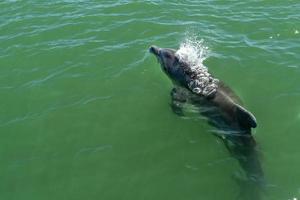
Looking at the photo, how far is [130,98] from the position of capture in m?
16.6

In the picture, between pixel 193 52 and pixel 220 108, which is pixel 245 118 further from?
pixel 193 52

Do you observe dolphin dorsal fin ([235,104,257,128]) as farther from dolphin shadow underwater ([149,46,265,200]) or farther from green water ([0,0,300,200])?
green water ([0,0,300,200])

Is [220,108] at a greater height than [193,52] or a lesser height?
lesser

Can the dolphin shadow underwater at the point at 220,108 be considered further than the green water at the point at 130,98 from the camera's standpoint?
No

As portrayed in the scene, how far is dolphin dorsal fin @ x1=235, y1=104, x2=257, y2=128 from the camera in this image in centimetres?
1310

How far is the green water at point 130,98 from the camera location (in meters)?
13.5

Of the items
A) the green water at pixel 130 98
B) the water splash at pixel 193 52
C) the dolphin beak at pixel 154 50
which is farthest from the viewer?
the dolphin beak at pixel 154 50

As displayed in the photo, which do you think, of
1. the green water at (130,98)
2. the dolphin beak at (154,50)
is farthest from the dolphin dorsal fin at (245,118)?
the dolphin beak at (154,50)

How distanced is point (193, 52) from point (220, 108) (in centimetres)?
377

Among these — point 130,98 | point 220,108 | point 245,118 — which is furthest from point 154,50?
point 245,118

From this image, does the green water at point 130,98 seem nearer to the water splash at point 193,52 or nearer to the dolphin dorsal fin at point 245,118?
the water splash at point 193,52

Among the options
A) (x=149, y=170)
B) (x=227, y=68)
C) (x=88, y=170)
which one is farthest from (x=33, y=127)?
(x=227, y=68)

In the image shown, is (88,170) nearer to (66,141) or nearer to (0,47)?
(66,141)

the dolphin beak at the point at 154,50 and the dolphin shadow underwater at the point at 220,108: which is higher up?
the dolphin beak at the point at 154,50
